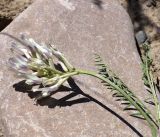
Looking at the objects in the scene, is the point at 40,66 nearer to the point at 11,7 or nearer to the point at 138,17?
the point at 11,7

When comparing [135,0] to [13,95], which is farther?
[135,0]

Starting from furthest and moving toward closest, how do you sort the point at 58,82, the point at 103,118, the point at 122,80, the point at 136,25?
the point at 136,25, the point at 122,80, the point at 103,118, the point at 58,82

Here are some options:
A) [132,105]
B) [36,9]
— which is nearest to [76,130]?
[132,105]

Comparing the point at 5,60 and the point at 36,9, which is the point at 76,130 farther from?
the point at 36,9

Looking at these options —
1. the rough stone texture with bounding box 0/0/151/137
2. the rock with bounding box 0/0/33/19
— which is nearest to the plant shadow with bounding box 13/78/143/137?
the rough stone texture with bounding box 0/0/151/137

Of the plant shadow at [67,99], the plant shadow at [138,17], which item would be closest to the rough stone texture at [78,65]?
the plant shadow at [67,99]

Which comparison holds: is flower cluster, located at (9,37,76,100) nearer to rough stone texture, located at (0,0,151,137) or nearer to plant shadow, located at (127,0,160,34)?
rough stone texture, located at (0,0,151,137)

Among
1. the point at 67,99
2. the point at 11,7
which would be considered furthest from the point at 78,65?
the point at 11,7
